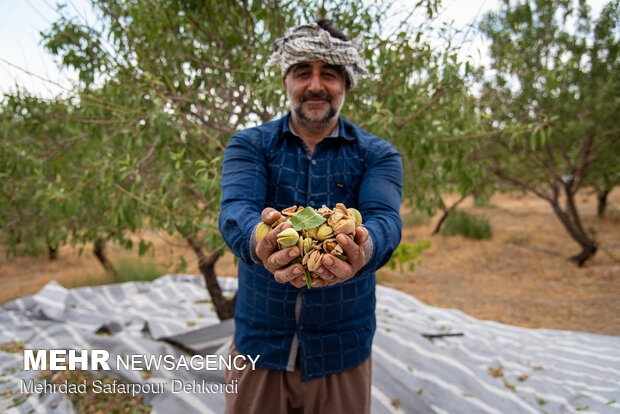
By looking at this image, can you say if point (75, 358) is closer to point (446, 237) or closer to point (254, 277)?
point (254, 277)

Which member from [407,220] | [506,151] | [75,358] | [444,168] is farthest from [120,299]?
[407,220]

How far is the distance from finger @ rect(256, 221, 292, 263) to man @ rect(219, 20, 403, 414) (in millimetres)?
357

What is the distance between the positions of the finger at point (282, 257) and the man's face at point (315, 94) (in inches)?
29.1

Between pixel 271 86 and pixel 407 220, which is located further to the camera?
pixel 407 220

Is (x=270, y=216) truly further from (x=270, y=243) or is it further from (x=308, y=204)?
(x=308, y=204)

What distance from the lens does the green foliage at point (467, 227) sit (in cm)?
958

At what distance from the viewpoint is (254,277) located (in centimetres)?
162

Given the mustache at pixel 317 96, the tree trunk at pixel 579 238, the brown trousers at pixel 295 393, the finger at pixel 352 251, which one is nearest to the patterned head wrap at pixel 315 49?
the mustache at pixel 317 96

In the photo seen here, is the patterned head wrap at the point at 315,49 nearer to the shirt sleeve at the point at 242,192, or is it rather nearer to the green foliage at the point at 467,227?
the shirt sleeve at the point at 242,192

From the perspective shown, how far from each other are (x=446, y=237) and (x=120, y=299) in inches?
302

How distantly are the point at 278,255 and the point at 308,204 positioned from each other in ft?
1.82

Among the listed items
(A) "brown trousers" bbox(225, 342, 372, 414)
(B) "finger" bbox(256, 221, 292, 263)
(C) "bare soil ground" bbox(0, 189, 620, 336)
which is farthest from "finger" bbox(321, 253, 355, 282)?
(C) "bare soil ground" bbox(0, 189, 620, 336)

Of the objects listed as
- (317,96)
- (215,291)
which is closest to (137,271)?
(215,291)

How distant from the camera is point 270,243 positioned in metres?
1.10
